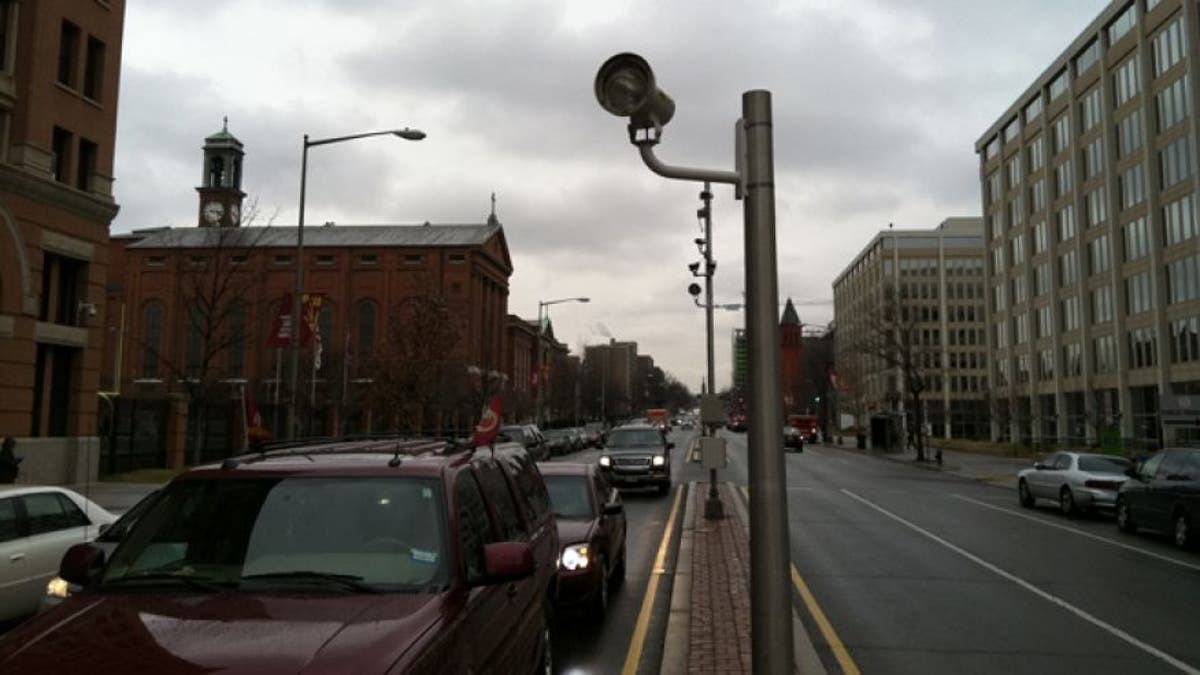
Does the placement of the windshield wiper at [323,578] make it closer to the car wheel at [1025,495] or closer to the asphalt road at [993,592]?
the asphalt road at [993,592]

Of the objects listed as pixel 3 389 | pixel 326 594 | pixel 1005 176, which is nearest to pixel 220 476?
pixel 326 594

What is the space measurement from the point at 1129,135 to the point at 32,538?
205 feet

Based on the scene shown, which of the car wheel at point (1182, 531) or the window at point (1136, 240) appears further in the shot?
the window at point (1136, 240)

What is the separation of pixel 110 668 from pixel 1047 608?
9.82 m

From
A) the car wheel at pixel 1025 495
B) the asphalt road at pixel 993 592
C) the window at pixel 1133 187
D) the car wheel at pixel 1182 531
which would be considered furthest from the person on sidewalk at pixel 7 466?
the window at pixel 1133 187

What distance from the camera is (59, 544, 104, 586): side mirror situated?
391cm

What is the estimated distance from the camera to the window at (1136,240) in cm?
5247

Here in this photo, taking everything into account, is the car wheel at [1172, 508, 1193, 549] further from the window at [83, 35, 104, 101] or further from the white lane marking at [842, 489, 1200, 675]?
the window at [83, 35, 104, 101]

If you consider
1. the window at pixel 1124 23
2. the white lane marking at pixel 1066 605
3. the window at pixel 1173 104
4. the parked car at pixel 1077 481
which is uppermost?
the window at pixel 1124 23

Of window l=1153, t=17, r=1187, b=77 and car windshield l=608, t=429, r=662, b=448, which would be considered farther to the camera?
window l=1153, t=17, r=1187, b=77

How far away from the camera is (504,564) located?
4.05 metres

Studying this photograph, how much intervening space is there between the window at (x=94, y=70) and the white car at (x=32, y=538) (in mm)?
23193

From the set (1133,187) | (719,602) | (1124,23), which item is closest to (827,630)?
(719,602)

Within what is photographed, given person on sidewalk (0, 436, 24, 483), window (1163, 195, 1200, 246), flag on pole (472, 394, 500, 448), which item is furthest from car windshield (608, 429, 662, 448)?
window (1163, 195, 1200, 246)
